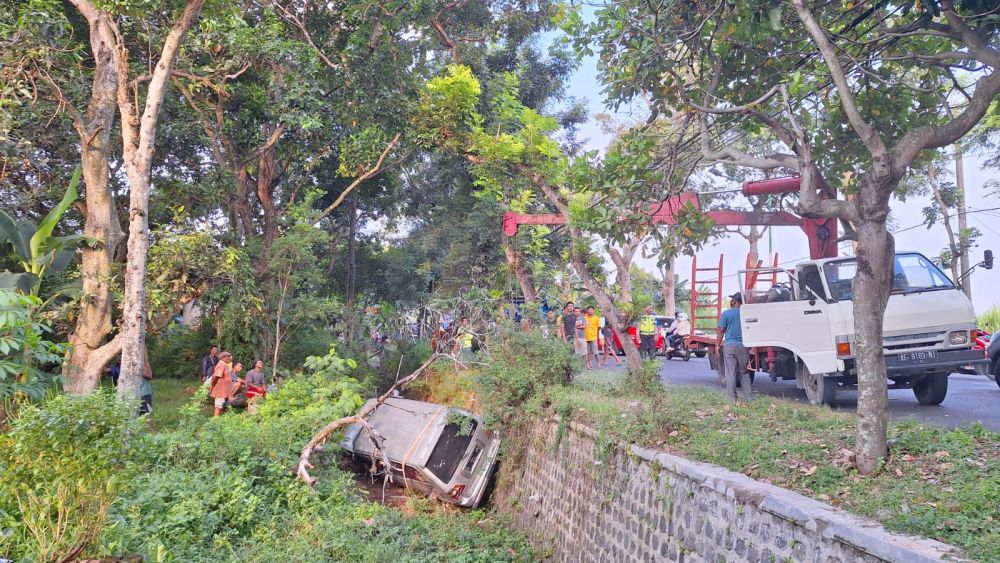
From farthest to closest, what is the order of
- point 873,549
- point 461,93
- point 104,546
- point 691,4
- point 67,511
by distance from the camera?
point 461,93 → point 691,4 → point 104,546 → point 67,511 → point 873,549

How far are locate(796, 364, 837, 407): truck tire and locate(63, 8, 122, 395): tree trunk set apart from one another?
11.1 meters

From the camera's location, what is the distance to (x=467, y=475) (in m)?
10.6

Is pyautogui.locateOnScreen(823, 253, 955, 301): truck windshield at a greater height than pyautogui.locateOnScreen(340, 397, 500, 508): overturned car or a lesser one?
greater

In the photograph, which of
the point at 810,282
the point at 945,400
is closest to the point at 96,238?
the point at 810,282

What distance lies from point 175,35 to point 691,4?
25.0ft

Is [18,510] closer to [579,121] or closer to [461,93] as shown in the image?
[461,93]

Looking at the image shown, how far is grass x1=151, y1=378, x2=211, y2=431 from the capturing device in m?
12.4

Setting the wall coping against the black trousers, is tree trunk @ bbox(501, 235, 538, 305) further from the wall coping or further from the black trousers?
the black trousers

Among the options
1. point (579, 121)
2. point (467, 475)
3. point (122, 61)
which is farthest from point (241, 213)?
point (579, 121)

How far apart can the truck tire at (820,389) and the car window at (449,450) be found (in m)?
5.29

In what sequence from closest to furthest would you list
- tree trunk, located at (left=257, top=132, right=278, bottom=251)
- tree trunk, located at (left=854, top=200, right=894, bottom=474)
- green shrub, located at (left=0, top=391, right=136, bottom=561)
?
green shrub, located at (left=0, top=391, right=136, bottom=561) < tree trunk, located at (left=854, top=200, right=894, bottom=474) < tree trunk, located at (left=257, top=132, right=278, bottom=251)

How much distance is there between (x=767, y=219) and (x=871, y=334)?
7.36 metres

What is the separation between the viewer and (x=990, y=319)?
17719 millimetres

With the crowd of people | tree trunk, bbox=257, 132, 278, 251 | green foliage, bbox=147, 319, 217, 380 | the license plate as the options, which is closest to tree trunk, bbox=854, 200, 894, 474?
the license plate
